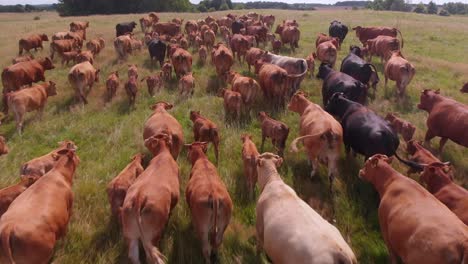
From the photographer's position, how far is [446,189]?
5840 mm

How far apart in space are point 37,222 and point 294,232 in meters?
3.25

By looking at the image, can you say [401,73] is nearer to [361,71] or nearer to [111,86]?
[361,71]

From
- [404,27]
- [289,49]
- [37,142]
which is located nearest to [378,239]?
[37,142]

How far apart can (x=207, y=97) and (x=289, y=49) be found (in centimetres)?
901

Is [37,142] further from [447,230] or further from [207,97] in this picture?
[447,230]

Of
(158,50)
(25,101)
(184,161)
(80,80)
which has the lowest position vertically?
(184,161)

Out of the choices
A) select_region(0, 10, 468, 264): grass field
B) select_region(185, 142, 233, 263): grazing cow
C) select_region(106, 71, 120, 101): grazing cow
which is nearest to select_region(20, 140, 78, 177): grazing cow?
select_region(0, 10, 468, 264): grass field

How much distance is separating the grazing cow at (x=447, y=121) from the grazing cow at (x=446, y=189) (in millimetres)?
2214

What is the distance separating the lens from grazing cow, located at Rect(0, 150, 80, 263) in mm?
4445

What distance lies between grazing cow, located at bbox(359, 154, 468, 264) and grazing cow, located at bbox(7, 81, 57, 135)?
947 centimetres

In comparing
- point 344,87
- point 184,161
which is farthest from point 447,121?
point 184,161

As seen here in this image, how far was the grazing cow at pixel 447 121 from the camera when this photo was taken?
26.9 ft

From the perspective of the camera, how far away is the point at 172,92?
43.0ft

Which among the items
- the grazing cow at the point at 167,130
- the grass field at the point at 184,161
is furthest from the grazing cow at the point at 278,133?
the grazing cow at the point at 167,130
